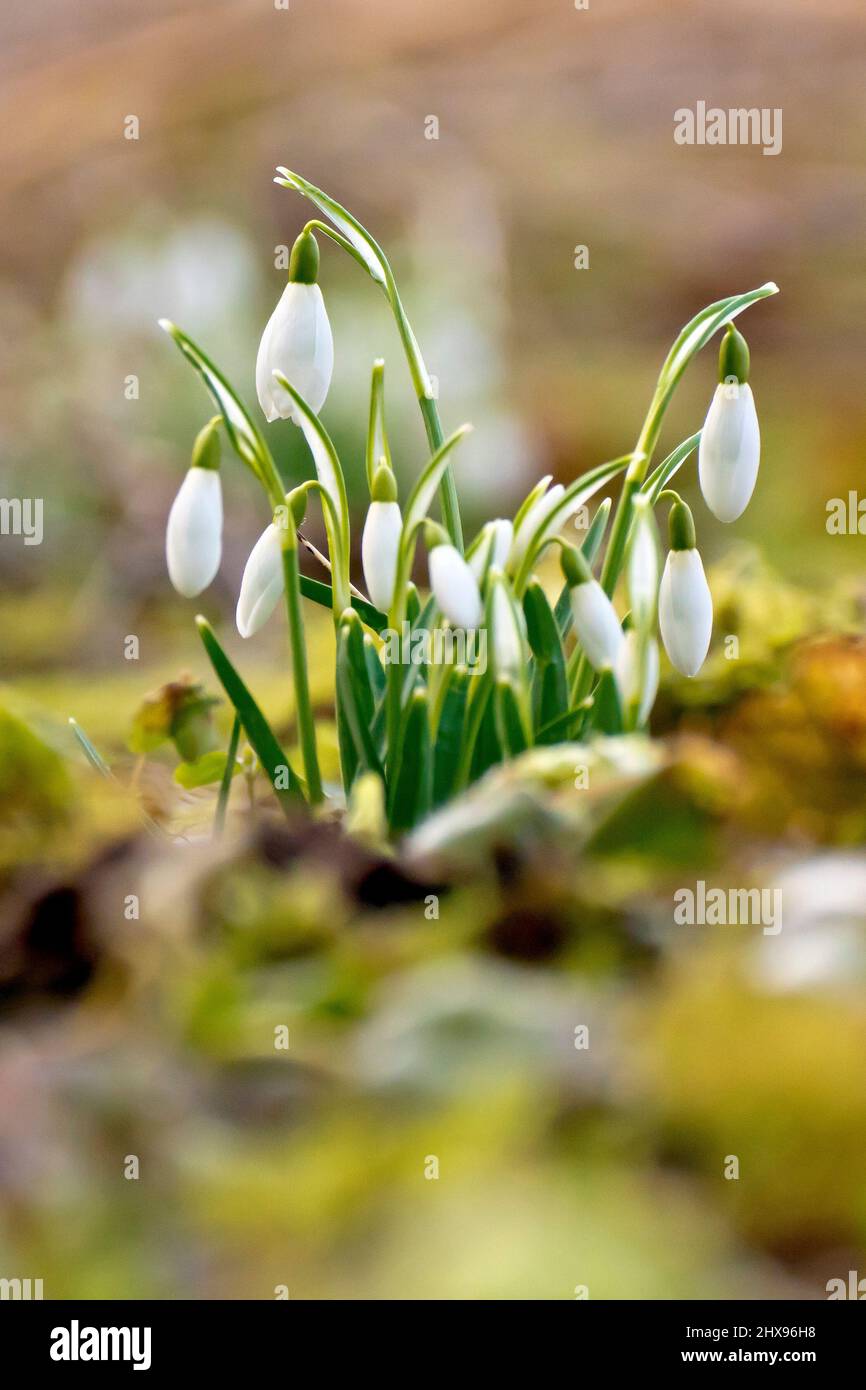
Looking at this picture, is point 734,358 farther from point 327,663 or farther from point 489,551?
point 327,663

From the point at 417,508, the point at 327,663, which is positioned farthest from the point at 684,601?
the point at 327,663

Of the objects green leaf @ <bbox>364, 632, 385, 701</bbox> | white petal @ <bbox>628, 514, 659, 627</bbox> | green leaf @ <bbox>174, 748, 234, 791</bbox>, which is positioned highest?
white petal @ <bbox>628, 514, 659, 627</bbox>

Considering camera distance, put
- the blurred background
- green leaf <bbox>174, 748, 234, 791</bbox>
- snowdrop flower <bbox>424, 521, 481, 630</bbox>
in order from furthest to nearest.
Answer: green leaf <bbox>174, 748, 234, 791</bbox>
snowdrop flower <bbox>424, 521, 481, 630</bbox>
the blurred background

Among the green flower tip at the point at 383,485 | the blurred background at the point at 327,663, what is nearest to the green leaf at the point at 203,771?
the blurred background at the point at 327,663

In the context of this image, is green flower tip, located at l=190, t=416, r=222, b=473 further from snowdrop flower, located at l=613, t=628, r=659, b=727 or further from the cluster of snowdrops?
snowdrop flower, located at l=613, t=628, r=659, b=727

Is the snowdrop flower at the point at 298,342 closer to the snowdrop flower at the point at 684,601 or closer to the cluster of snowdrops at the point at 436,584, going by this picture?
the cluster of snowdrops at the point at 436,584

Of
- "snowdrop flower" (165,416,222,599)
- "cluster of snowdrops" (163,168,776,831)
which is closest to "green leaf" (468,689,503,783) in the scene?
"cluster of snowdrops" (163,168,776,831)

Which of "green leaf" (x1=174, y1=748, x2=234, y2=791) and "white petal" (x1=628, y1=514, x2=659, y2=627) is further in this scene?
"green leaf" (x1=174, y1=748, x2=234, y2=791)
